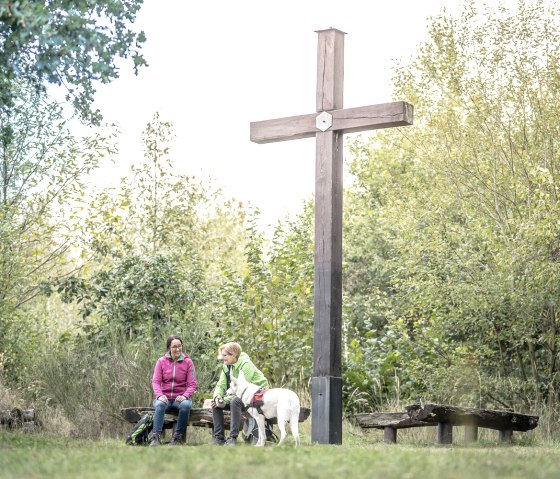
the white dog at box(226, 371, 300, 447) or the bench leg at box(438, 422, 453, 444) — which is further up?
the white dog at box(226, 371, 300, 447)

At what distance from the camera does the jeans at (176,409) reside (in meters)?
11.2

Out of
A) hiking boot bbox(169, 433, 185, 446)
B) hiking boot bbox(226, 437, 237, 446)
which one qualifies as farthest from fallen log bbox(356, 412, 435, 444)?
hiking boot bbox(169, 433, 185, 446)

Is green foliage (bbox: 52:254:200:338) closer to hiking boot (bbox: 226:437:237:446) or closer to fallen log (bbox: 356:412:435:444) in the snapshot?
fallen log (bbox: 356:412:435:444)

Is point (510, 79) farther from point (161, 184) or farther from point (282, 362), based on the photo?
point (161, 184)

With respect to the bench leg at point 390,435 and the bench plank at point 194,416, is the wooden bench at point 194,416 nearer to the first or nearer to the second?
the bench plank at point 194,416

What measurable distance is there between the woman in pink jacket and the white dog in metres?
0.98

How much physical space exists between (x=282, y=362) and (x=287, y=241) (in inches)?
89.2

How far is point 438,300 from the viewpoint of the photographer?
15.4m

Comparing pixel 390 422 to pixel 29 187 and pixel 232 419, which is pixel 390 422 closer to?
pixel 232 419

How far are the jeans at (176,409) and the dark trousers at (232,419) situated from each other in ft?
1.53

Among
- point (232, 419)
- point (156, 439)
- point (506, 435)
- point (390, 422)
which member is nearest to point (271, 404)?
point (232, 419)

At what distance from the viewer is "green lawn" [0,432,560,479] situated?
20.3ft

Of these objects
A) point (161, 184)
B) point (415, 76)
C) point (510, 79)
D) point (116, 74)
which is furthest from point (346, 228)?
point (116, 74)

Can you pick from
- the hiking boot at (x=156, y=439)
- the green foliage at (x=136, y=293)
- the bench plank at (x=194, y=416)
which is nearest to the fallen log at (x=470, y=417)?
the bench plank at (x=194, y=416)
